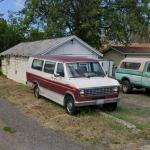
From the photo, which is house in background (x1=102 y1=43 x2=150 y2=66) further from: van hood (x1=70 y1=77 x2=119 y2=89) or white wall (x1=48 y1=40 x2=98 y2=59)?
van hood (x1=70 y1=77 x2=119 y2=89)

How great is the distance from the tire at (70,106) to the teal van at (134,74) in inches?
259

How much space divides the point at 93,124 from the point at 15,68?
18.0 m

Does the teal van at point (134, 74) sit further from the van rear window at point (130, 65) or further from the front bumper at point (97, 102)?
the front bumper at point (97, 102)

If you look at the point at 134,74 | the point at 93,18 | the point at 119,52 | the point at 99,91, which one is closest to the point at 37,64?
the point at 99,91

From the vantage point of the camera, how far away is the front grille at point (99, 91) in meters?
12.9

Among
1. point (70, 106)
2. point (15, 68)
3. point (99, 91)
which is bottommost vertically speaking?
point (70, 106)

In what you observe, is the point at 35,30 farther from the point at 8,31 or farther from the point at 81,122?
the point at 81,122

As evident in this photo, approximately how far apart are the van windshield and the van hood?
34cm

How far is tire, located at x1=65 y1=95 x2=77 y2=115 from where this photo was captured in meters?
13.0

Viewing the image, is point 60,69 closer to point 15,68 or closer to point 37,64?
point 37,64

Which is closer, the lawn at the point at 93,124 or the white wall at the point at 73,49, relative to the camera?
the lawn at the point at 93,124

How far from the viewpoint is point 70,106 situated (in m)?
13.2

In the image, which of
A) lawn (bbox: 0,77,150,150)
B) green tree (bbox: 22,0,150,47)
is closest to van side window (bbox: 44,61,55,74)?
lawn (bbox: 0,77,150,150)

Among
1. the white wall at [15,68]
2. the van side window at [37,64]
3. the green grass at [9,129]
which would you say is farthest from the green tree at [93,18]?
the green grass at [9,129]
